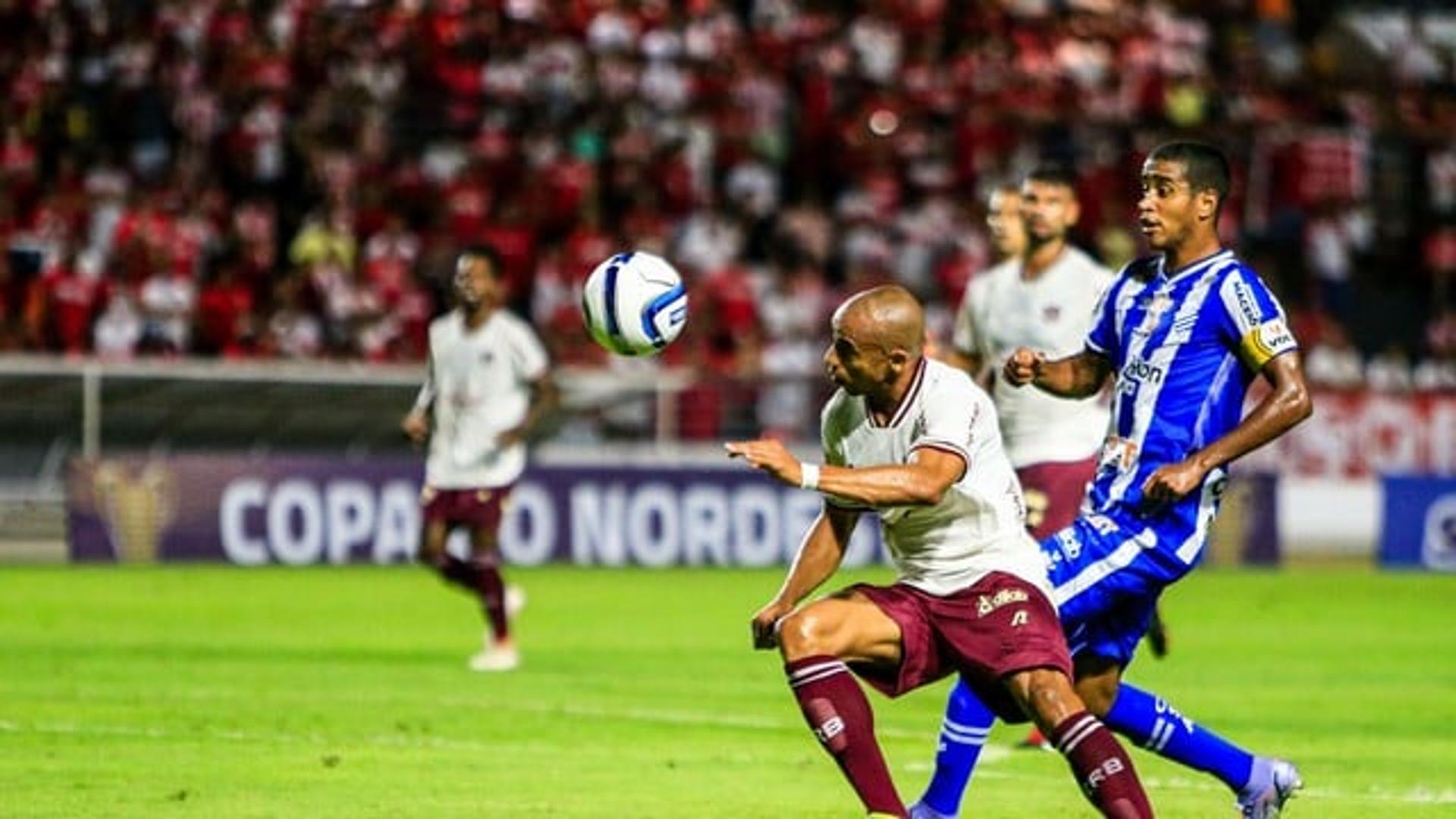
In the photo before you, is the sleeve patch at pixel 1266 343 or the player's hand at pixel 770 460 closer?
the player's hand at pixel 770 460

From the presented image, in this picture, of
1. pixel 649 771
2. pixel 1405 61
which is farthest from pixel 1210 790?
pixel 1405 61

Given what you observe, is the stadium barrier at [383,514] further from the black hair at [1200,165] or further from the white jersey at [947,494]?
the white jersey at [947,494]

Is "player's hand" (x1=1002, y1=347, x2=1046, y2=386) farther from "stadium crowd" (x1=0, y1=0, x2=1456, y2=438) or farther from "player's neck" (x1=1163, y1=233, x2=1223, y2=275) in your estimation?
"stadium crowd" (x1=0, y1=0, x2=1456, y2=438)

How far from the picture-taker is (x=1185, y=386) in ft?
31.6

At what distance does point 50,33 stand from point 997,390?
19.2m

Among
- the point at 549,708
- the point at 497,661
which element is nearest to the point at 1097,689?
the point at 549,708

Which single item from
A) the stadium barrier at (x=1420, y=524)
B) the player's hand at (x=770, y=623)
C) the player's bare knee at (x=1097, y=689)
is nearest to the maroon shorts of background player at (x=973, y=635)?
the player's hand at (x=770, y=623)

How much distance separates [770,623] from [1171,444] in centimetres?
165

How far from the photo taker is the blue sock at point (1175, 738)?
9.69m

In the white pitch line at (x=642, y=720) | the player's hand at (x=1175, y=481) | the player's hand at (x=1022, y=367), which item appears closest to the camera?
the player's hand at (x=1175, y=481)

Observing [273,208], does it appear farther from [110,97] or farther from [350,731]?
[350,731]

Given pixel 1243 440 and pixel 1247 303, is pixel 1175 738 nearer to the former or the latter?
pixel 1243 440

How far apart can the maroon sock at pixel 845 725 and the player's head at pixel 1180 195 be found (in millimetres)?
2049

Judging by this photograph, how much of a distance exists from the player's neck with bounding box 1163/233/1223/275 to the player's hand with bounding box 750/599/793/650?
6.42 feet
